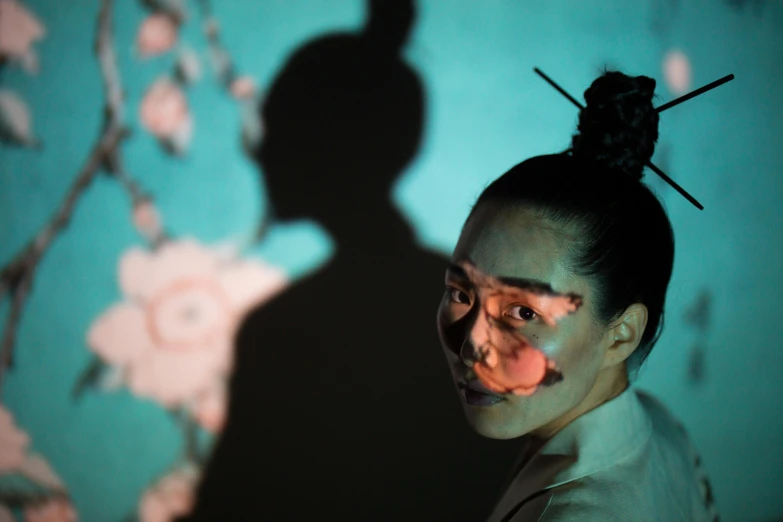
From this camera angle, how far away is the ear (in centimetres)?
80

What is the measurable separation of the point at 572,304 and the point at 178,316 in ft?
3.24

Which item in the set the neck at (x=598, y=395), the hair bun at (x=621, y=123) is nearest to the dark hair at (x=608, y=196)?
the hair bun at (x=621, y=123)

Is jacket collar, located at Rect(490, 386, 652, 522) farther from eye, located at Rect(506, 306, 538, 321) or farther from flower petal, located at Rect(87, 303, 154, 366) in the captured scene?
flower petal, located at Rect(87, 303, 154, 366)

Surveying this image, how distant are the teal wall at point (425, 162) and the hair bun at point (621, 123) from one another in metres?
0.65

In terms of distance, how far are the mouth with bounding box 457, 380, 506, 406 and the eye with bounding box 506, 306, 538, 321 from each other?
11 cm

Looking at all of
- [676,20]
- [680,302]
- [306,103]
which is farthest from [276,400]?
[676,20]

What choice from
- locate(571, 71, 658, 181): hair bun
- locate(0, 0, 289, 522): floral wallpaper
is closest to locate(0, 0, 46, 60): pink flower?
locate(0, 0, 289, 522): floral wallpaper

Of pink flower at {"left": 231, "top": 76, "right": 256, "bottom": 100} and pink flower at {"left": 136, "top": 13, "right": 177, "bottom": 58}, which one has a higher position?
pink flower at {"left": 136, "top": 13, "right": 177, "bottom": 58}

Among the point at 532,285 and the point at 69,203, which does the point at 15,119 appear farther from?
the point at 532,285

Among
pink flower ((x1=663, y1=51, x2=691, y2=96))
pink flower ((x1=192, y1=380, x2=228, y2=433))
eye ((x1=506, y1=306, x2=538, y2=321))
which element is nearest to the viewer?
eye ((x1=506, y1=306, x2=538, y2=321))

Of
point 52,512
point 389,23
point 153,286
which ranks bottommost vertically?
point 52,512

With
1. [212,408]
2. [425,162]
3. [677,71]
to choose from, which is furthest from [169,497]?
[677,71]

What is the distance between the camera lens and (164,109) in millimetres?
1284

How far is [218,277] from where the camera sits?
4.52ft
